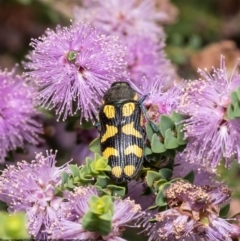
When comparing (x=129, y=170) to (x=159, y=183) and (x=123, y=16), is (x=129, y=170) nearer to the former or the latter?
(x=159, y=183)

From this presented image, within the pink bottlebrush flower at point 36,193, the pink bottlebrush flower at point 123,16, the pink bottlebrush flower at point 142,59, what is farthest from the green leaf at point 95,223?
the pink bottlebrush flower at point 123,16

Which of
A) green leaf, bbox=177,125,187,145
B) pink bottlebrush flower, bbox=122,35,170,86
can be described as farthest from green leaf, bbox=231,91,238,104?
pink bottlebrush flower, bbox=122,35,170,86

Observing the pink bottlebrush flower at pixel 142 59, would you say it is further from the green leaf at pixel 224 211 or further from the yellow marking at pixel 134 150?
the green leaf at pixel 224 211

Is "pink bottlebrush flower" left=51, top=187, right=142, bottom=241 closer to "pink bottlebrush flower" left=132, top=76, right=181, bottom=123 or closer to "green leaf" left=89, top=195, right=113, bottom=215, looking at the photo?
"green leaf" left=89, top=195, right=113, bottom=215

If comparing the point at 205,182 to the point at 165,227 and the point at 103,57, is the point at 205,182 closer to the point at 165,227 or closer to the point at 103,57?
the point at 165,227

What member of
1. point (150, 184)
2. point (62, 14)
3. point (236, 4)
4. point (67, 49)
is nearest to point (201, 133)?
point (150, 184)

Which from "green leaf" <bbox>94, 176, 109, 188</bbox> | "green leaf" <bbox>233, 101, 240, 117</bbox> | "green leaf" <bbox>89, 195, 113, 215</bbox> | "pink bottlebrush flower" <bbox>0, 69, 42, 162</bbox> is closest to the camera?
"green leaf" <bbox>89, 195, 113, 215</bbox>
